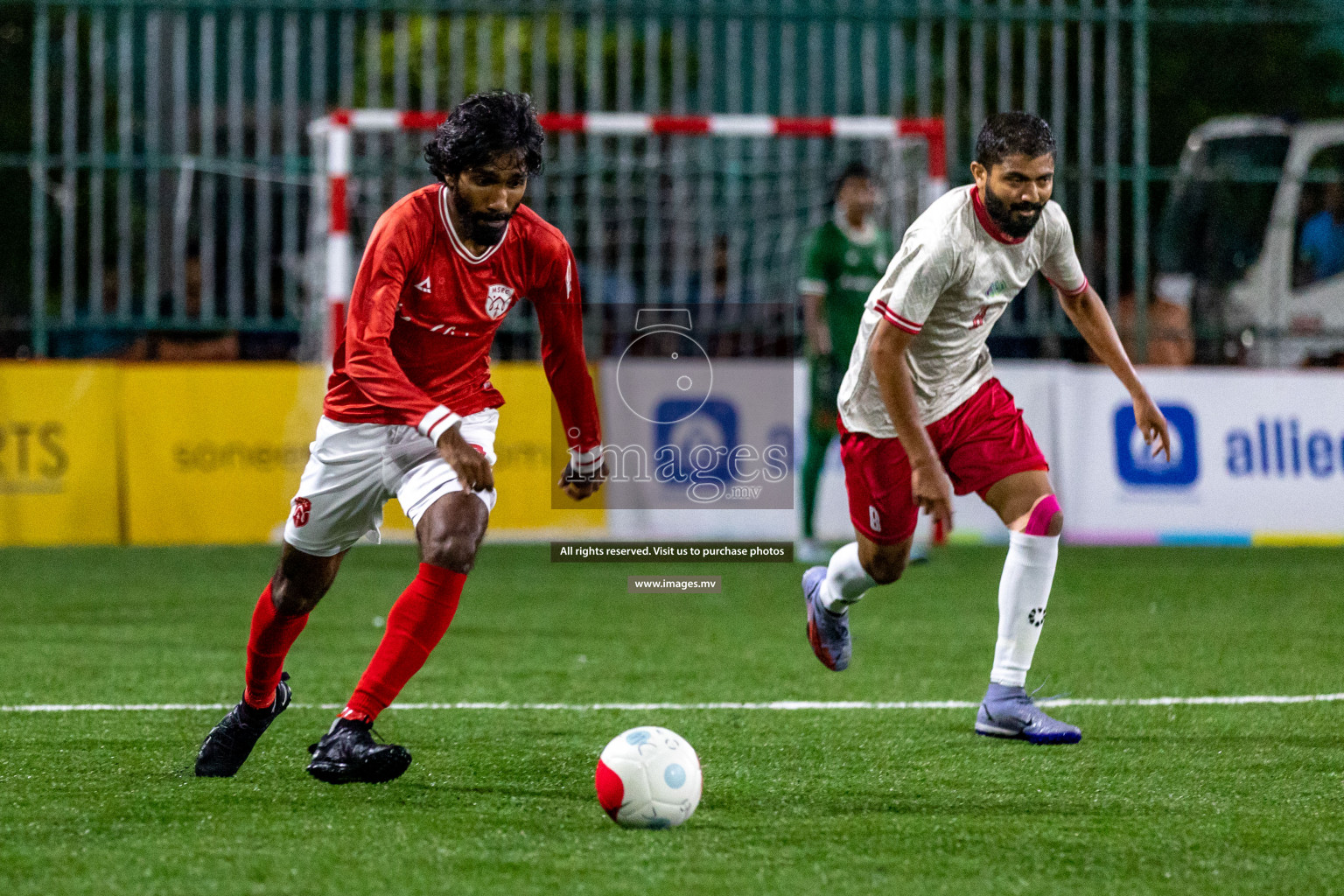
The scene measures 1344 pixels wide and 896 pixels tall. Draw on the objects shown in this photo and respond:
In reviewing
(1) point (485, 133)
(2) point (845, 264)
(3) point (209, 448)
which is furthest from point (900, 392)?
(3) point (209, 448)

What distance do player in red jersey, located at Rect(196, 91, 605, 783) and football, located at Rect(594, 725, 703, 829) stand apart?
0.67m

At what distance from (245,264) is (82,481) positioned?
8.22 ft

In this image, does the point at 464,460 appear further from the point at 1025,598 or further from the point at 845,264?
the point at 845,264

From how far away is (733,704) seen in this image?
5988 mm

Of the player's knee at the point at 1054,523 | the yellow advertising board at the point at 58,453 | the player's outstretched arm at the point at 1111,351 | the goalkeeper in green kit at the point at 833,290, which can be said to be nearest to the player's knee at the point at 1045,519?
the player's knee at the point at 1054,523

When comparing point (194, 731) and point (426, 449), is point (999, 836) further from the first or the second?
point (194, 731)

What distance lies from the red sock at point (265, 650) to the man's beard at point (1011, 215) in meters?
2.18

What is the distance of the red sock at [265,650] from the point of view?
4.79 m

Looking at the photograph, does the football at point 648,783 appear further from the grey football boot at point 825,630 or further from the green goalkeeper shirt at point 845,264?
the green goalkeeper shirt at point 845,264

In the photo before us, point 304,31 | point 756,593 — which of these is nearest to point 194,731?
point 756,593

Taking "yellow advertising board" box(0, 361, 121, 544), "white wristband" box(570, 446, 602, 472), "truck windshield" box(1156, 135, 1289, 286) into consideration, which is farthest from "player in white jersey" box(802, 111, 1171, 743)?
"truck windshield" box(1156, 135, 1289, 286)

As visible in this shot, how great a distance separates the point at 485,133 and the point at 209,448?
24.3 feet

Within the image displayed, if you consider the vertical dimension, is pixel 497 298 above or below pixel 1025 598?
above

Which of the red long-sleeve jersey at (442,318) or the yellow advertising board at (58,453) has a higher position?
the red long-sleeve jersey at (442,318)
